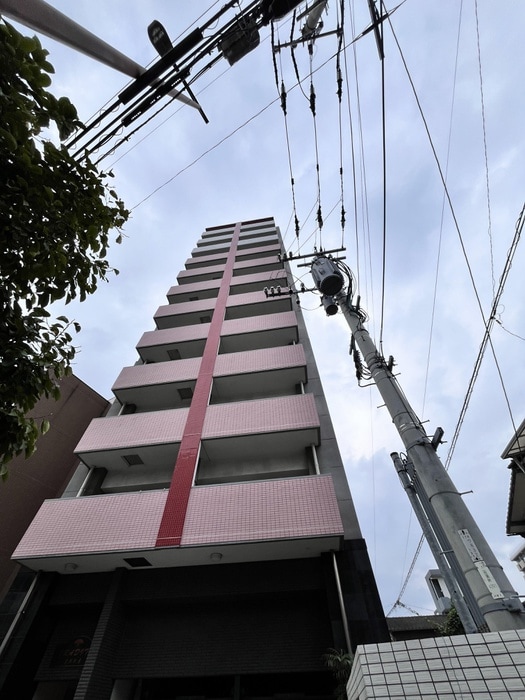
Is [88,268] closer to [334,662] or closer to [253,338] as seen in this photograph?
[334,662]

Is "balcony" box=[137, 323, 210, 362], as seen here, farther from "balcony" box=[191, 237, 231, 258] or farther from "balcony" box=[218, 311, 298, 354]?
"balcony" box=[191, 237, 231, 258]

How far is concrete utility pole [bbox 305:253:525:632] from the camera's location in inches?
99.8

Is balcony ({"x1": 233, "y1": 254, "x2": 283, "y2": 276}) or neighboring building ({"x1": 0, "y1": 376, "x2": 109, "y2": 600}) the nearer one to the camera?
neighboring building ({"x1": 0, "y1": 376, "x2": 109, "y2": 600})

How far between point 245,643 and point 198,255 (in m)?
20.5

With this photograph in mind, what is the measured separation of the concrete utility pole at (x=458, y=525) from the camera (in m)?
2.51

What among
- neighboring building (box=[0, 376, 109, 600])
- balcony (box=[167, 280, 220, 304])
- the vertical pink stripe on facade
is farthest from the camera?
balcony (box=[167, 280, 220, 304])

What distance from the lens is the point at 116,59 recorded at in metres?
3.86

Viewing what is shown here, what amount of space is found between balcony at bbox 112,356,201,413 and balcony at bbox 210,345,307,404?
3.23 feet

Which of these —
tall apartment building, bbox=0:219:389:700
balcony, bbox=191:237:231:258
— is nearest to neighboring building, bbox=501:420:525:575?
tall apartment building, bbox=0:219:389:700

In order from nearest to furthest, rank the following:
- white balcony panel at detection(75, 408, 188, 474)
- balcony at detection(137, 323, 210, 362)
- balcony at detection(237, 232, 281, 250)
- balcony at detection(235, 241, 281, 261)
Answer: white balcony panel at detection(75, 408, 188, 474) → balcony at detection(137, 323, 210, 362) → balcony at detection(235, 241, 281, 261) → balcony at detection(237, 232, 281, 250)

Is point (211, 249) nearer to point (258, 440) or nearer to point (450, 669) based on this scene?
point (258, 440)

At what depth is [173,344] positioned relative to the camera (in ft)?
44.5

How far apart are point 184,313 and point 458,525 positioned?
14.0 m

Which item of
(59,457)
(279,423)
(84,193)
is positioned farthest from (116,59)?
(59,457)
